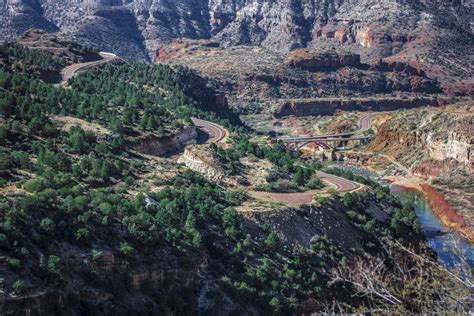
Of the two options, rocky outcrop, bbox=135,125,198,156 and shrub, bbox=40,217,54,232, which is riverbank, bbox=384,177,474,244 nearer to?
rocky outcrop, bbox=135,125,198,156

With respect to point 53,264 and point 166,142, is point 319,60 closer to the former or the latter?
point 166,142

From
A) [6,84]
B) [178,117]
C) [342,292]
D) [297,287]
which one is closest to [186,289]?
[297,287]

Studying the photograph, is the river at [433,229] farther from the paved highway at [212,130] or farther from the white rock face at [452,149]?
the paved highway at [212,130]

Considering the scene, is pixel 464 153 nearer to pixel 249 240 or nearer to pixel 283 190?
pixel 283 190

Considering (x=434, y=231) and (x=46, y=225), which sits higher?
(x=46, y=225)

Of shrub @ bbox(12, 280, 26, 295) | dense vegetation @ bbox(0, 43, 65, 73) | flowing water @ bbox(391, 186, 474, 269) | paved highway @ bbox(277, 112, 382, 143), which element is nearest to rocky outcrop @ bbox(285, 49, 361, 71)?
paved highway @ bbox(277, 112, 382, 143)

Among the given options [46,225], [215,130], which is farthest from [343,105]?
[46,225]
